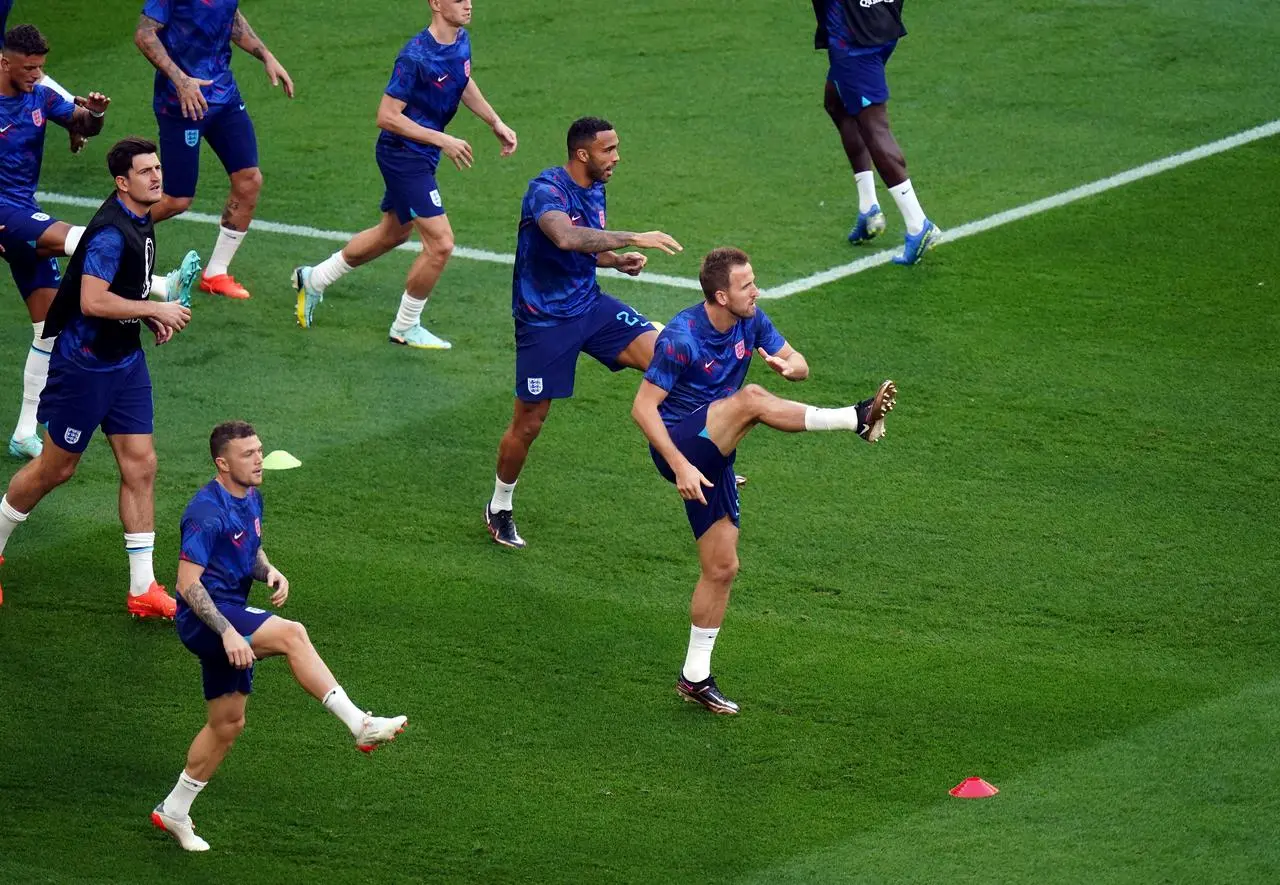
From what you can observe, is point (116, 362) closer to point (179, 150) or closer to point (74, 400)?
point (74, 400)

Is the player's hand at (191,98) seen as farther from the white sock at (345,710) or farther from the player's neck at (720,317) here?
the white sock at (345,710)

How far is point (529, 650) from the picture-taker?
9422mm

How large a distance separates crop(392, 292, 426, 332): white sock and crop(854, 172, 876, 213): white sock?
364 centimetres

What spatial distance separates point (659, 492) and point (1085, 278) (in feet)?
14.4

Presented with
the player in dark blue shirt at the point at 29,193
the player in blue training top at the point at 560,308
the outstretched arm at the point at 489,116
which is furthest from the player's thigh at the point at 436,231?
the player in dark blue shirt at the point at 29,193

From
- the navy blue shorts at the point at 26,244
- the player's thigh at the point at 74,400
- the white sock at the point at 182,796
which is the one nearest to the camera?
the white sock at the point at 182,796

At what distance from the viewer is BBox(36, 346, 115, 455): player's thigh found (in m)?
9.35

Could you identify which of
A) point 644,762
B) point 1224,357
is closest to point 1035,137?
point 1224,357

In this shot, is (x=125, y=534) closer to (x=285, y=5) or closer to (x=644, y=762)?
(x=644, y=762)

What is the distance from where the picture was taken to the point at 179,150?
1296cm

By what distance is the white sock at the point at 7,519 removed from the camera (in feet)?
32.0

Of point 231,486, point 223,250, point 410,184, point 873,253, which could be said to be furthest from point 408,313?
point 231,486

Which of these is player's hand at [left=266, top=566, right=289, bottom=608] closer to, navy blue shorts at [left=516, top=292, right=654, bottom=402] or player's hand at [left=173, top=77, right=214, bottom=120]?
navy blue shorts at [left=516, top=292, right=654, bottom=402]

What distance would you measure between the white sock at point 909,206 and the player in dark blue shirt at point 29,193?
19.2 feet
